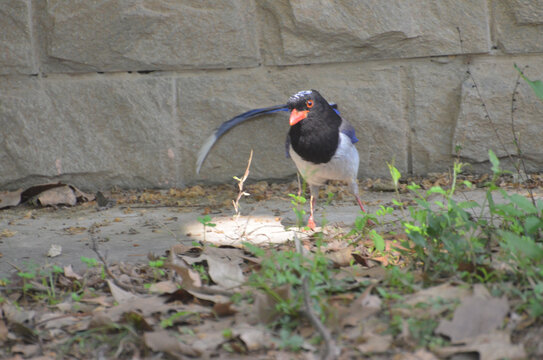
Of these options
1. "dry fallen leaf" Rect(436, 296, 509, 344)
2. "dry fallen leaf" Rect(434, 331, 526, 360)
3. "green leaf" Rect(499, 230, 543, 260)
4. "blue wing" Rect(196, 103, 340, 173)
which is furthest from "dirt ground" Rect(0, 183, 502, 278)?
"dry fallen leaf" Rect(434, 331, 526, 360)

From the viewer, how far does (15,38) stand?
4.43 m

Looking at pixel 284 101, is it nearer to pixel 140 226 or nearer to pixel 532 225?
pixel 140 226

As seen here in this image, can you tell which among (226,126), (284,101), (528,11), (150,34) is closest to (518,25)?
(528,11)

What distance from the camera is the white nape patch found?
3.68 meters

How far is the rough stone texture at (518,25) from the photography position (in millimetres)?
4246

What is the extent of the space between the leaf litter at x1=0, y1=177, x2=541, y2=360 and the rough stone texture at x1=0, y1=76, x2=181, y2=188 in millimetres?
2050

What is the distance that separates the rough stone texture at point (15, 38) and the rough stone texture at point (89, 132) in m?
0.11

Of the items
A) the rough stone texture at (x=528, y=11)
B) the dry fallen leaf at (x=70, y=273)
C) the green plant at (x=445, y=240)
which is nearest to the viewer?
the green plant at (x=445, y=240)

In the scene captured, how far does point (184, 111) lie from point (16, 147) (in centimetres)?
132

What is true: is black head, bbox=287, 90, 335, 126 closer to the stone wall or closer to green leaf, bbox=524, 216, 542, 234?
the stone wall

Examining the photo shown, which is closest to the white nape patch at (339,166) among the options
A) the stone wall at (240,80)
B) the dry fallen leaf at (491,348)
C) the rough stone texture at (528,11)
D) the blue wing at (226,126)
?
the blue wing at (226,126)

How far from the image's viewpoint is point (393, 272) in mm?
2156

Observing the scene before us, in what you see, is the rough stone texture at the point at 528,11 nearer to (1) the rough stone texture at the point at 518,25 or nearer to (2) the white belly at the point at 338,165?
(1) the rough stone texture at the point at 518,25

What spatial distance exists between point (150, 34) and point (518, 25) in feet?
8.89
